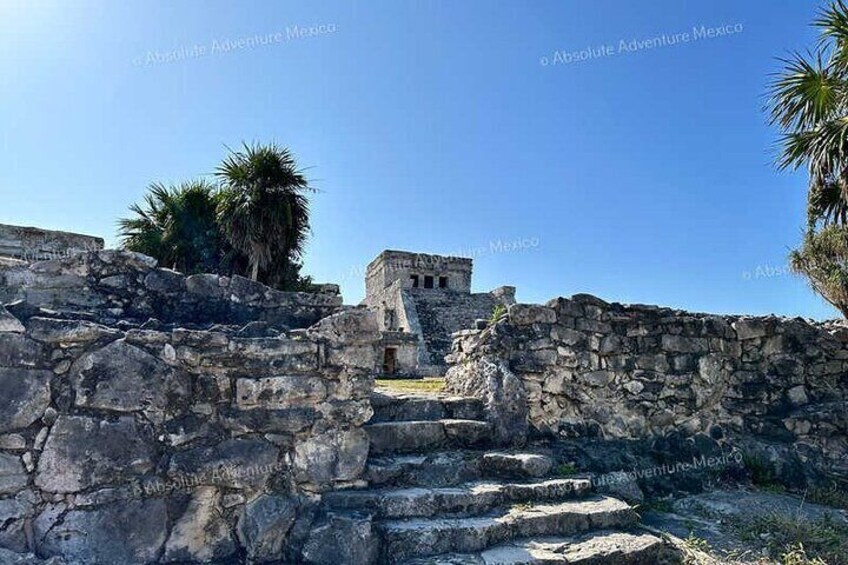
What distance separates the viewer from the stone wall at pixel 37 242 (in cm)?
1126

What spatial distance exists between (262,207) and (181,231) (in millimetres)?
3185

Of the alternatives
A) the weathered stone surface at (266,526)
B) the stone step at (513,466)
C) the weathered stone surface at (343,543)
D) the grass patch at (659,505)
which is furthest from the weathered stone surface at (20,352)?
the grass patch at (659,505)

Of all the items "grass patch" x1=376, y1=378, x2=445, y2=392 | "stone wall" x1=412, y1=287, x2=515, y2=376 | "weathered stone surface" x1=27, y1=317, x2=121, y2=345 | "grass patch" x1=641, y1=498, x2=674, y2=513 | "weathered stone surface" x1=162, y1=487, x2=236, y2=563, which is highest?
"stone wall" x1=412, y1=287, x2=515, y2=376

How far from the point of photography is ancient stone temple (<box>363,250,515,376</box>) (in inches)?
551

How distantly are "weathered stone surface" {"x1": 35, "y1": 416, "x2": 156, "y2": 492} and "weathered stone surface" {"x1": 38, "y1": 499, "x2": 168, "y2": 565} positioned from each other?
0.16 m

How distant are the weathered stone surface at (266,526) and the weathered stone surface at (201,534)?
0.11m

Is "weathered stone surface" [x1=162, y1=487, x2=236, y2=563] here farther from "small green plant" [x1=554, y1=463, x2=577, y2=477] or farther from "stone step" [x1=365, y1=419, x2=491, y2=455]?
"small green plant" [x1=554, y1=463, x2=577, y2=477]

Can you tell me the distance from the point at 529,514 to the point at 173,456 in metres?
2.33

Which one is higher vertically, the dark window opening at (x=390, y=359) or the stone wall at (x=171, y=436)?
the dark window opening at (x=390, y=359)

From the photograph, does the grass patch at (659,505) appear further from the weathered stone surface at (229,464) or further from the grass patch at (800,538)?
the weathered stone surface at (229,464)

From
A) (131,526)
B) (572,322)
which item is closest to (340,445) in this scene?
(131,526)

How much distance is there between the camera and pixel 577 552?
320 cm

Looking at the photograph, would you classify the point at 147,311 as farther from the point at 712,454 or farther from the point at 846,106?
the point at 846,106

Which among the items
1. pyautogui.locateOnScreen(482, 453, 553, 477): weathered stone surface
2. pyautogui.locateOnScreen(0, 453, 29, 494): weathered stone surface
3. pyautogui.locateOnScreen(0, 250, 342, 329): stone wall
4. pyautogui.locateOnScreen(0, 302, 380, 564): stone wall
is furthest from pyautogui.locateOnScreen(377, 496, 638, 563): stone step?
pyautogui.locateOnScreen(0, 453, 29, 494): weathered stone surface
